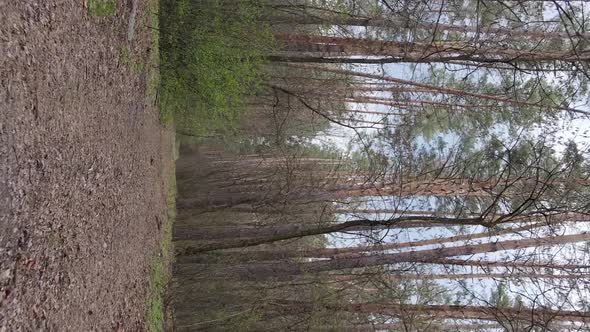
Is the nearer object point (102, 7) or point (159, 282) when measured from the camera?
point (102, 7)

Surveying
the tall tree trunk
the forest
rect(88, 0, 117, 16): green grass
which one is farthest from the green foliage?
the tall tree trunk

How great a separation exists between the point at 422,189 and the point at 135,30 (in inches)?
254

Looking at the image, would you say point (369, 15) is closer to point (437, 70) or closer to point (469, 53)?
point (469, 53)

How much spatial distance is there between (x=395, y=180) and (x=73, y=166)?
24.5ft

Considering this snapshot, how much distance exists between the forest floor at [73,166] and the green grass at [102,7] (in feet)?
0.07

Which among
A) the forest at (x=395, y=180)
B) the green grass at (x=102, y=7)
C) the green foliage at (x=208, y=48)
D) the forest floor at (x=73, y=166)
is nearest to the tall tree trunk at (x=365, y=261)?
the forest at (x=395, y=180)

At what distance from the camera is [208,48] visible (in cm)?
902

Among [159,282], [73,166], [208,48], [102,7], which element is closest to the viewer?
[73,166]

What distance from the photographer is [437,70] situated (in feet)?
43.7

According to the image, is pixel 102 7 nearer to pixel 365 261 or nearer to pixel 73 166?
pixel 73 166

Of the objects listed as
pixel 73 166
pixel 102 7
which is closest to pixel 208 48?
pixel 102 7

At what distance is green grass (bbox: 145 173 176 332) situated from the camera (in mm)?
8461

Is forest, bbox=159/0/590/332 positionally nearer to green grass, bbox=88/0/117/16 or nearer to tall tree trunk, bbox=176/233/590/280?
tall tree trunk, bbox=176/233/590/280

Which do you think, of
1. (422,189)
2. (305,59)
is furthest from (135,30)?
(422,189)
